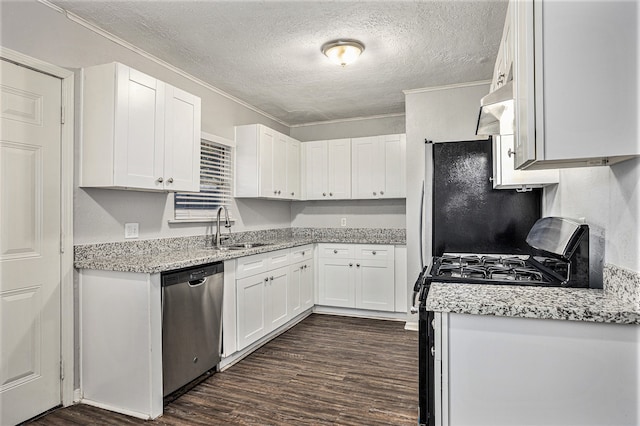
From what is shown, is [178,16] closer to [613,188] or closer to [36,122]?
[36,122]

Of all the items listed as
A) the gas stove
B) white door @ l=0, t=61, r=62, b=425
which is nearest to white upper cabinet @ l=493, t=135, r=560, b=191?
the gas stove

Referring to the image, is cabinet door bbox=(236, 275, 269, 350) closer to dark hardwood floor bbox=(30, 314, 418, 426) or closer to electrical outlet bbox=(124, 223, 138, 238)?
dark hardwood floor bbox=(30, 314, 418, 426)

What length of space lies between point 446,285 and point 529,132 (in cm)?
70

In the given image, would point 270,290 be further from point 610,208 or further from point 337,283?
point 610,208

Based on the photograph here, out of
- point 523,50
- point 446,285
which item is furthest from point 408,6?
point 446,285

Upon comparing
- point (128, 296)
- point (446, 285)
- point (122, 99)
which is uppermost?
point (122, 99)

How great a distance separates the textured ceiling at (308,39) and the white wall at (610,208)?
51.3 inches

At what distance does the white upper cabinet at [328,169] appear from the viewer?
4754mm

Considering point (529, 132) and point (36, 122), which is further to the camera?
point (36, 122)

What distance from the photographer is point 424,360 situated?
1.74 metres

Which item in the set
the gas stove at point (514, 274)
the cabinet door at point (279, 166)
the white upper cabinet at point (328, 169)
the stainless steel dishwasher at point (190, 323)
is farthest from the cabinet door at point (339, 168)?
the gas stove at point (514, 274)

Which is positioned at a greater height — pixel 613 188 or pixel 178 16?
pixel 178 16

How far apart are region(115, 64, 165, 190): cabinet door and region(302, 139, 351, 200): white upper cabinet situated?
95.3 inches

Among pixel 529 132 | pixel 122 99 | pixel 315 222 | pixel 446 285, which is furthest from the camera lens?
pixel 315 222
